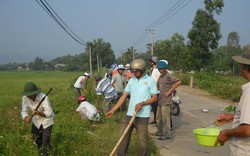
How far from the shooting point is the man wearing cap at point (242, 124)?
105 inches

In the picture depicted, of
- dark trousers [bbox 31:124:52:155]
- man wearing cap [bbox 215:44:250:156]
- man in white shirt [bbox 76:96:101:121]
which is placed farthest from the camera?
man in white shirt [bbox 76:96:101:121]

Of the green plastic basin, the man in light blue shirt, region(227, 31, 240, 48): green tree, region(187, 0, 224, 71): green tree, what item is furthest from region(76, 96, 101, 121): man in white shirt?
region(227, 31, 240, 48): green tree

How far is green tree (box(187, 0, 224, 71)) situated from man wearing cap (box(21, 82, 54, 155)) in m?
19.5

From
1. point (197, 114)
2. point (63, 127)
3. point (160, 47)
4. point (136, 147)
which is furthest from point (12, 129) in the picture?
point (160, 47)

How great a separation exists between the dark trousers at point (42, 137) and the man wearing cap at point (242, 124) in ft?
10.7

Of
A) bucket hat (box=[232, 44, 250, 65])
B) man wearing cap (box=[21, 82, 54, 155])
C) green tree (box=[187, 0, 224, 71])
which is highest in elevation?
green tree (box=[187, 0, 224, 71])

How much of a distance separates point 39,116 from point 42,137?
433 millimetres

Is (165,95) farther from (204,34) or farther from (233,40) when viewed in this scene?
(233,40)

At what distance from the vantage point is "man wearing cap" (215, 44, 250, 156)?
2.68 m

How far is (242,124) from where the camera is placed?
2717 millimetres

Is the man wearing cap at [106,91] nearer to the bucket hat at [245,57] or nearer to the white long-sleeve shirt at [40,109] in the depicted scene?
the white long-sleeve shirt at [40,109]

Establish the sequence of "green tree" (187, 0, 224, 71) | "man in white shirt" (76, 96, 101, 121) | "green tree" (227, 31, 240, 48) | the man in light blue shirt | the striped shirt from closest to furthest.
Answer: the man in light blue shirt → "man in white shirt" (76, 96, 101, 121) → the striped shirt → "green tree" (187, 0, 224, 71) → "green tree" (227, 31, 240, 48)

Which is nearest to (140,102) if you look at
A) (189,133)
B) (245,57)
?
(245,57)

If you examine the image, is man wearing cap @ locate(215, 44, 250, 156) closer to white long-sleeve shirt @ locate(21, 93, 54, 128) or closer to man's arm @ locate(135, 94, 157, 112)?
man's arm @ locate(135, 94, 157, 112)
